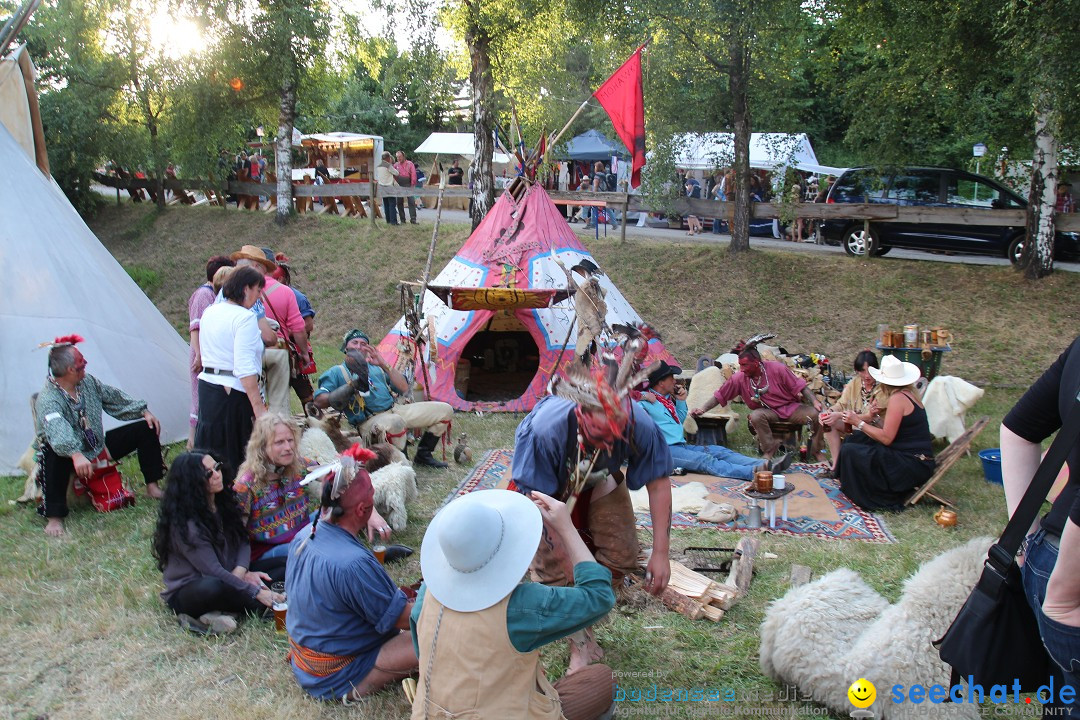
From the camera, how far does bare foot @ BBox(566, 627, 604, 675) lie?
337cm

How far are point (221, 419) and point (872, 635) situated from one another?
149 inches

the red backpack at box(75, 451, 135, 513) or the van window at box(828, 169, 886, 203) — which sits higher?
the van window at box(828, 169, 886, 203)

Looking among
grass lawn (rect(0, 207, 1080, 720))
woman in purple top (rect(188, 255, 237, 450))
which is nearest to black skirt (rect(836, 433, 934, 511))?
grass lawn (rect(0, 207, 1080, 720))

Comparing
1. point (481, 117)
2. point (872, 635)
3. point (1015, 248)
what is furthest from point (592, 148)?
point (872, 635)

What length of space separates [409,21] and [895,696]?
1207cm

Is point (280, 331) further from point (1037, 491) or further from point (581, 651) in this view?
point (1037, 491)

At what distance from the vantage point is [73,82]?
16312 mm

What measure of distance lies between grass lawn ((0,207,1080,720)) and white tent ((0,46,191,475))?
2.52ft

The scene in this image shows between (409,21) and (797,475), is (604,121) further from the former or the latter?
(797,475)

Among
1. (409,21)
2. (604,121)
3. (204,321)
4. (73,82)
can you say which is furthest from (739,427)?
(604,121)

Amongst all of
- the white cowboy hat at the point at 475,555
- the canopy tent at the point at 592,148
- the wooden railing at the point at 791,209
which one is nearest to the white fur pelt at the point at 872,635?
the white cowboy hat at the point at 475,555

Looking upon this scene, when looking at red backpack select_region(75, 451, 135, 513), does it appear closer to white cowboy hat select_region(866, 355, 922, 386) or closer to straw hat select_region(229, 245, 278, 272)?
straw hat select_region(229, 245, 278, 272)

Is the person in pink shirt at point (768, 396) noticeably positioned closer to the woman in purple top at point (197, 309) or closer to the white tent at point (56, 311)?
the woman in purple top at point (197, 309)

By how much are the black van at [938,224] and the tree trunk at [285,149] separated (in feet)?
26.6
